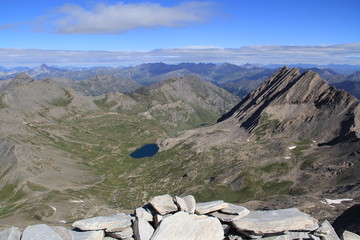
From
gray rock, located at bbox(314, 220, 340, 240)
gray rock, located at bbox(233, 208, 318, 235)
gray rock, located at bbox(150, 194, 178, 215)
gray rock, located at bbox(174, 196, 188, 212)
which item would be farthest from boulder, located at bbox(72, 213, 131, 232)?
gray rock, located at bbox(314, 220, 340, 240)

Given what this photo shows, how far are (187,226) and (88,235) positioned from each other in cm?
835

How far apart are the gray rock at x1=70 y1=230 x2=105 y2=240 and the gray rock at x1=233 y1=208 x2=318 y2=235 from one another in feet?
38.3

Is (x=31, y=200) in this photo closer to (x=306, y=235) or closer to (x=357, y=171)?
(x=357, y=171)

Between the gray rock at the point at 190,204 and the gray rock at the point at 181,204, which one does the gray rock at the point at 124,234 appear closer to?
the gray rock at the point at 181,204

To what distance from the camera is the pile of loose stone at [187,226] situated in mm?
26969

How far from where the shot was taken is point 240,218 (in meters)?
29.5

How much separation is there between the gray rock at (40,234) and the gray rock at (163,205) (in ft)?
27.7

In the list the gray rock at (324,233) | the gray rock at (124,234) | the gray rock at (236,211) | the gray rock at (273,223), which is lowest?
the gray rock at (324,233)

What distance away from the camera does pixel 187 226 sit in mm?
27578

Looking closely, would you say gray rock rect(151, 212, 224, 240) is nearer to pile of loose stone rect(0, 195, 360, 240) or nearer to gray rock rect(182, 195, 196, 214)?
pile of loose stone rect(0, 195, 360, 240)

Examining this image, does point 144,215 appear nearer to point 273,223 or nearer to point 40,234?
point 40,234

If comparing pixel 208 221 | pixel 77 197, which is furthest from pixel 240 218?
pixel 77 197

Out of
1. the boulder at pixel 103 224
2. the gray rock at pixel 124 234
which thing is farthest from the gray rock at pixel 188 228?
the boulder at pixel 103 224

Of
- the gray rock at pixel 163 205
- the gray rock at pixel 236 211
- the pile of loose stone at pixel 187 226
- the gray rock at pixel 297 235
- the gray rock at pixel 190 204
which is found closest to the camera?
the pile of loose stone at pixel 187 226
